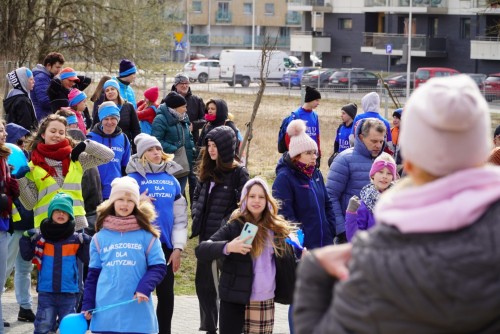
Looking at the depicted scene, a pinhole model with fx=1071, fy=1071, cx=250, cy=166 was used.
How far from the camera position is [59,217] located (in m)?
8.55

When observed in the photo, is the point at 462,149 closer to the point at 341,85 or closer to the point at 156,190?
the point at 156,190

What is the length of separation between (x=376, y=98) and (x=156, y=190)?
16.1 ft

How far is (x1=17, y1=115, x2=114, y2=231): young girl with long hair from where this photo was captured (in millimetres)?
9180

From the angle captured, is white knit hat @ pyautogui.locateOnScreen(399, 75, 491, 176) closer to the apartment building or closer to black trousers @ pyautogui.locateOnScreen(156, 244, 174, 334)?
black trousers @ pyautogui.locateOnScreen(156, 244, 174, 334)

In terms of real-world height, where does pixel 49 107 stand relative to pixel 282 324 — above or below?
above

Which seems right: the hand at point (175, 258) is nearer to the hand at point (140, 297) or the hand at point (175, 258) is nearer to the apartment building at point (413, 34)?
the hand at point (140, 297)

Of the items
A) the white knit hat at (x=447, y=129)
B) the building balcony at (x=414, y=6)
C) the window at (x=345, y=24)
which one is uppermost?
the building balcony at (x=414, y=6)

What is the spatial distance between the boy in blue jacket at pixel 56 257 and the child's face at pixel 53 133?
0.77 m

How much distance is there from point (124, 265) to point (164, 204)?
1.77m

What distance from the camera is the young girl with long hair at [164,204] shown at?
909 centimetres

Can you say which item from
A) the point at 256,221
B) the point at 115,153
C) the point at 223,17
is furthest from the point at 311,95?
the point at 223,17

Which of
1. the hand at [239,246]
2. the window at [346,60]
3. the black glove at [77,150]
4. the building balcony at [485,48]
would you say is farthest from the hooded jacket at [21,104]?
the window at [346,60]

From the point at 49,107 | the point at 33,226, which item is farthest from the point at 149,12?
the point at 33,226

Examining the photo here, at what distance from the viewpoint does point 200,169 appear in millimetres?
9258
